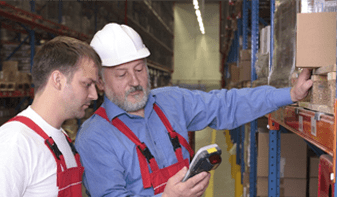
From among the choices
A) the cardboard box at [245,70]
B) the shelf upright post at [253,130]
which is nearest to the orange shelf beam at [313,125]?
the shelf upright post at [253,130]

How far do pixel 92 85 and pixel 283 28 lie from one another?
1.28 meters

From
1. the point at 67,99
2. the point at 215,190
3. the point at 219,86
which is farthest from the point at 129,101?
the point at 219,86

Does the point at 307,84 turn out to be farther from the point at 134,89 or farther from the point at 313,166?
the point at 313,166

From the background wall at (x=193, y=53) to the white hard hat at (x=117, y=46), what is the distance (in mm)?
12842

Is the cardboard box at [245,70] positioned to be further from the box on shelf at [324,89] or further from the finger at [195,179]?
the finger at [195,179]

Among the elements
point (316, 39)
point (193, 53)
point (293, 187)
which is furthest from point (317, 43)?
point (193, 53)

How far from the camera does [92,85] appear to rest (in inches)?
63.9

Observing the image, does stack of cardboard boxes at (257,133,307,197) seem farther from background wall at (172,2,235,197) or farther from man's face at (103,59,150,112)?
background wall at (172,2,235,197)

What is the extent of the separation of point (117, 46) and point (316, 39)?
1.15 m

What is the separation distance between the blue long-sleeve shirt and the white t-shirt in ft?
1.17

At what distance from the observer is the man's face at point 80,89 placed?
5.02ft

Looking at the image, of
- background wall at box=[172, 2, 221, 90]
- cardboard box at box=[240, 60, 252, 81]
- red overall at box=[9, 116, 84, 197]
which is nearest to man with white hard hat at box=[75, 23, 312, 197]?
red overall at box=[9, 116, 84, 197]

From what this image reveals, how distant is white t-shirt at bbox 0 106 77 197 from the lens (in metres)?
1.19

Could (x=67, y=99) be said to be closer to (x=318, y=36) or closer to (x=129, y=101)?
(x=129, y=101)
